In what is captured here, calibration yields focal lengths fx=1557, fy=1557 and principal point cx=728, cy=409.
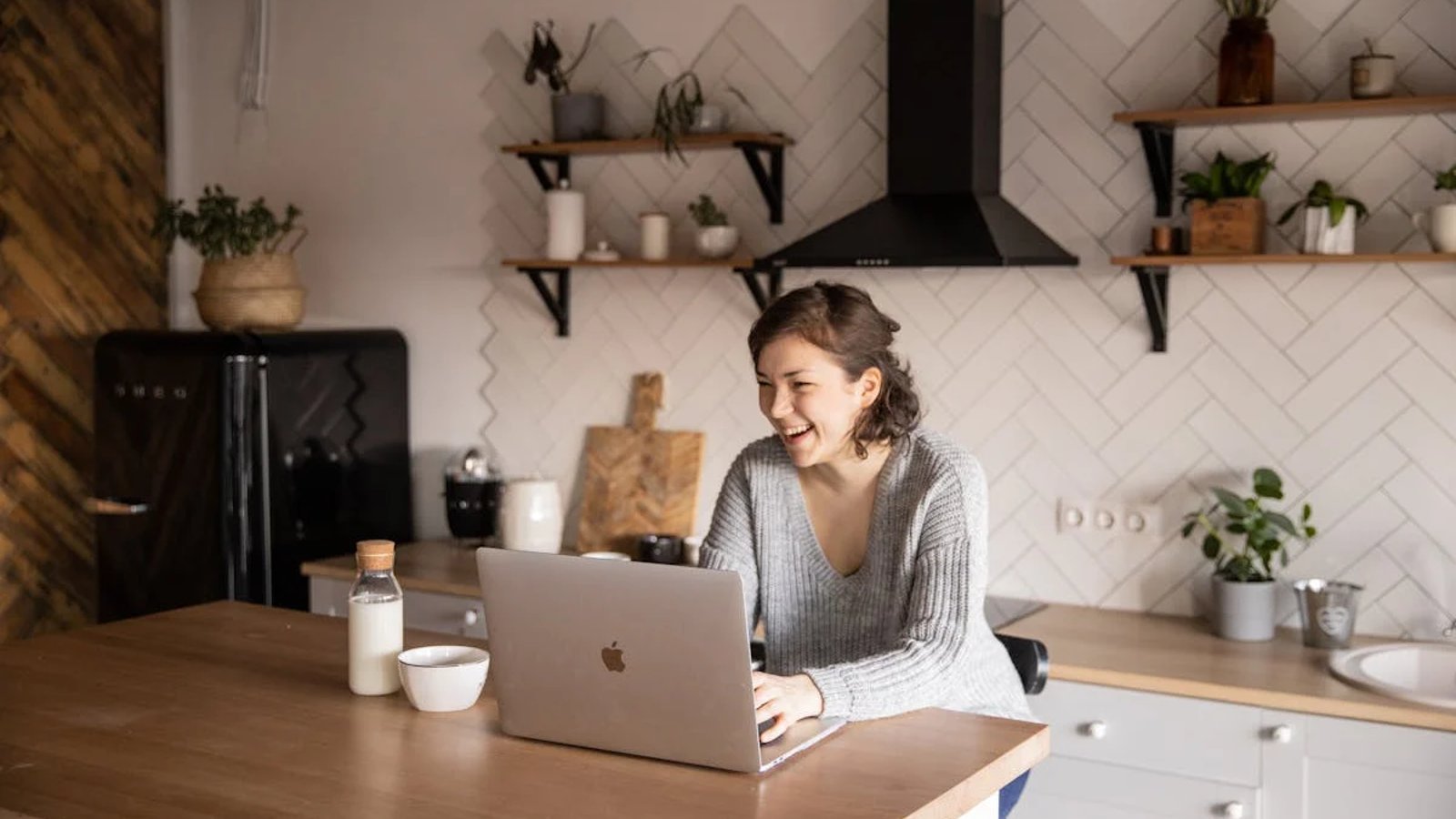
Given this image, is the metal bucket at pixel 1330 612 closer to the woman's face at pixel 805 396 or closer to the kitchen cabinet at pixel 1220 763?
the kitchen cabinet at pixel 1220 763

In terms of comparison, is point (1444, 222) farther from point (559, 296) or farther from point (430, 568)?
point (430, 568)

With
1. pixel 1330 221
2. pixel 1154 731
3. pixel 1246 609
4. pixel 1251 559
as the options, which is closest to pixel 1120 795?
pixel 1154 731

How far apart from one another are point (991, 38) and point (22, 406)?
296 centimetres

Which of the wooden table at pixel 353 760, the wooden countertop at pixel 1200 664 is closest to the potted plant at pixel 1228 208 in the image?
the wooden countertop at pixel 1200 664

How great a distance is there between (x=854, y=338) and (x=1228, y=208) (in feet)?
3.81

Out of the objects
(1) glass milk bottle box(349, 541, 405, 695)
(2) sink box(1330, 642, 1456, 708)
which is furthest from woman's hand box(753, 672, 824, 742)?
(2) sink box(1330, 642, 1456, 708)

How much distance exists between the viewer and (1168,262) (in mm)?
3320

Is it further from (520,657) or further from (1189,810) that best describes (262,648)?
(1189,810)

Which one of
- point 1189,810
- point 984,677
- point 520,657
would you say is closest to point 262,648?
point 520,657

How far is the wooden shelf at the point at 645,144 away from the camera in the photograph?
3.83 meters

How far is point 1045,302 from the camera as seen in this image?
364cm

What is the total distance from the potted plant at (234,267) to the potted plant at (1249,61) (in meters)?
2.55

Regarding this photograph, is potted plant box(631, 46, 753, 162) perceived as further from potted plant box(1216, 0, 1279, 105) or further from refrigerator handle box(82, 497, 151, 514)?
refrigerator handle box(82, 497, 151, 514)

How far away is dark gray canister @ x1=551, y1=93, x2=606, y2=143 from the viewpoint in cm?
412
